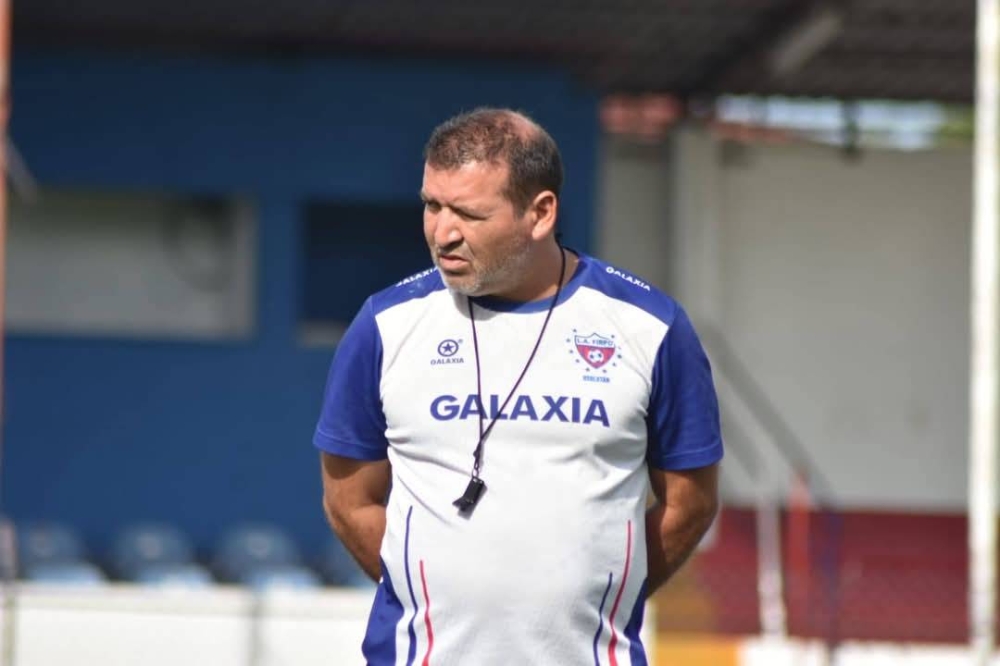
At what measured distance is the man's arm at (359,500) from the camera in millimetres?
3449

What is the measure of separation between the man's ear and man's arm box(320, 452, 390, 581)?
47 cm

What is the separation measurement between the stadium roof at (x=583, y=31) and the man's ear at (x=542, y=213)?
10.9 m

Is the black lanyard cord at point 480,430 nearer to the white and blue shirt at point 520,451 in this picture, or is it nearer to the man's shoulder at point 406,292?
the white and blue shirt at point 520,451

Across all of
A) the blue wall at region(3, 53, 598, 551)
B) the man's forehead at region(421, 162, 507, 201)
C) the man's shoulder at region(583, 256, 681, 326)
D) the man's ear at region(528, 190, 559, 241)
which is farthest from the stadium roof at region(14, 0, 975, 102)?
the man's forehead at region(421, 162, 507, 201)

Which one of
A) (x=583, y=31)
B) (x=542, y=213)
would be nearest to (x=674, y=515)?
(x=542, y=213)

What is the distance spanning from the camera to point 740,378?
58.2 ft

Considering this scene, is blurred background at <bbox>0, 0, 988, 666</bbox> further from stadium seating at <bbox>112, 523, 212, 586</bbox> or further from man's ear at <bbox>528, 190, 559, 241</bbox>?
man's ear at <bbox>528, 190, 559, 241</bbox>

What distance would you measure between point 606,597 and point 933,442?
1533cm

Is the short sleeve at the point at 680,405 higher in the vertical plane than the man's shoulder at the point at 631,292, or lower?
lower

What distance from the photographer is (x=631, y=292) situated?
3.42 meters

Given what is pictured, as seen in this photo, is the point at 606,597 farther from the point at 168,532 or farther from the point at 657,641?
the point at 168,532

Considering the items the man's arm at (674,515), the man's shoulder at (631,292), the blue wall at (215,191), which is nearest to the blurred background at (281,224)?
the blue wall at (215,191)

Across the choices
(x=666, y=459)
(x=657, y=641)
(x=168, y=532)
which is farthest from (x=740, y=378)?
(x=666, y=459)

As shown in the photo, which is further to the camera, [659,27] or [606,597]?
[659,27]
